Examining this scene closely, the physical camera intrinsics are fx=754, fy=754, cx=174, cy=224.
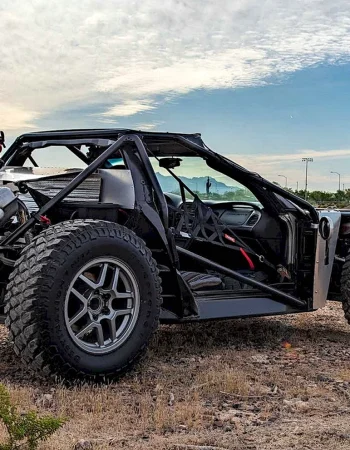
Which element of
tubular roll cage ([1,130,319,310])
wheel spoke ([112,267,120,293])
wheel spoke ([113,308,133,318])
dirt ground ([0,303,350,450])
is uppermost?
tubular roll cage ([1,130,319,310])

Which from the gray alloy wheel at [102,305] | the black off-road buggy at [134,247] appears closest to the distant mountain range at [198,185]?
the black off-road buggy at [134,247]

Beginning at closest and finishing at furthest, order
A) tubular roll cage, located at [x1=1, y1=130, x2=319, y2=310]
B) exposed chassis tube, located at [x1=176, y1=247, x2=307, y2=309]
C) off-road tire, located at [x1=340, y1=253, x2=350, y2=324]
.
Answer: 1. tubular roll cage, located at [x1=1, y1=130, x2=319, y2=310]
2. exposed chassis tube, located at [x1=176, y1=247, x2=307, y2=309]
3. off-road tire, located at [x1=340, y1=253, x2=350, y2=324]

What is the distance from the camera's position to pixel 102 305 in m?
5.06

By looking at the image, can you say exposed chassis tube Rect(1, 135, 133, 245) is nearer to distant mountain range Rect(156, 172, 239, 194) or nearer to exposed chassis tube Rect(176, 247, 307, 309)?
exposed chassis tube Rect(176, 247, 307, 309)

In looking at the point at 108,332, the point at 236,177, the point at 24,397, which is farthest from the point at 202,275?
the point at 24,397

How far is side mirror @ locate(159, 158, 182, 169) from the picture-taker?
6.39m

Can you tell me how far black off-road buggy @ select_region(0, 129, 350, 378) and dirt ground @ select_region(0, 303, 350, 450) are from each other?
0.35 m

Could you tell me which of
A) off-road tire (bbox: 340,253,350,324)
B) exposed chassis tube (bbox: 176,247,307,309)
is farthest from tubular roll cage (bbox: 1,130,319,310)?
off-road tire (bbox: 340,253,350,324)

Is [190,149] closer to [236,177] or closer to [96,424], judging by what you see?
[236,177]

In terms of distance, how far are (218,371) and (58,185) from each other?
5.81 feet

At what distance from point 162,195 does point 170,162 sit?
3.00 feet

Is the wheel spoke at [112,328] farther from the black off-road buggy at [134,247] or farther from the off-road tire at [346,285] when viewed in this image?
the off-road tire at [346,285]

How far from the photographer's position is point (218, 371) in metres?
5.39

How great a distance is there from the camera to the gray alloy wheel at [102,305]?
16.3 ft
